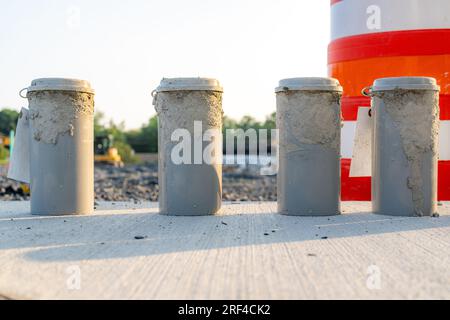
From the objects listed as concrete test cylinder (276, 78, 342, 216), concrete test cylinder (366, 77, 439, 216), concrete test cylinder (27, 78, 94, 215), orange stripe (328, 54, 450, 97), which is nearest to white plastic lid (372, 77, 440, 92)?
concrete test cylinder (366, 77, 439, 216)

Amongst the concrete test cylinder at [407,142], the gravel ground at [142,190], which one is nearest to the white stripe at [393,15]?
the concrete test cylinder at [407,142]

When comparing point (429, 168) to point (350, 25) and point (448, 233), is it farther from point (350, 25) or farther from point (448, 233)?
point (350, 25)

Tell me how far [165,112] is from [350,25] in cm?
241

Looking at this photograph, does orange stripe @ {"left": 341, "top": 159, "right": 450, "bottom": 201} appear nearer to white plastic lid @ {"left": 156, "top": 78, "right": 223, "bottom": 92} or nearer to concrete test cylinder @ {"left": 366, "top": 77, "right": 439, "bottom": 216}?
concrete test cylinder @ {"left": 366, "top": 77, "right": 439, "bottom": 216}

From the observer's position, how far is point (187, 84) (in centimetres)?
496

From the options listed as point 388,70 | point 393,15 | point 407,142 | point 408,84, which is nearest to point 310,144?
point 407,142

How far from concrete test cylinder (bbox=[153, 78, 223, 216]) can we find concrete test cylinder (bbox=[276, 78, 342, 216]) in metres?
0.57

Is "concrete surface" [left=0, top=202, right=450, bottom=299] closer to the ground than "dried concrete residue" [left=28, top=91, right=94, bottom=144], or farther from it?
closer to the ground

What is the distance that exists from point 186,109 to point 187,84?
0.20 m

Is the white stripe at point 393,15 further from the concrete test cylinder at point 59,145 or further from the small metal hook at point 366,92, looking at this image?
the concrete test cylinder at point 59,145

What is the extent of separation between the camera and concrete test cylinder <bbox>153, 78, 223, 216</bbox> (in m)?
4.99

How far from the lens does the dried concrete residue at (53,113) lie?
5.03 meters

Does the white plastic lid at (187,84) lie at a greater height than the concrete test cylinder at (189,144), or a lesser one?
greater

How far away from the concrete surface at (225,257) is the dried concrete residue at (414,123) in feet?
1.35
